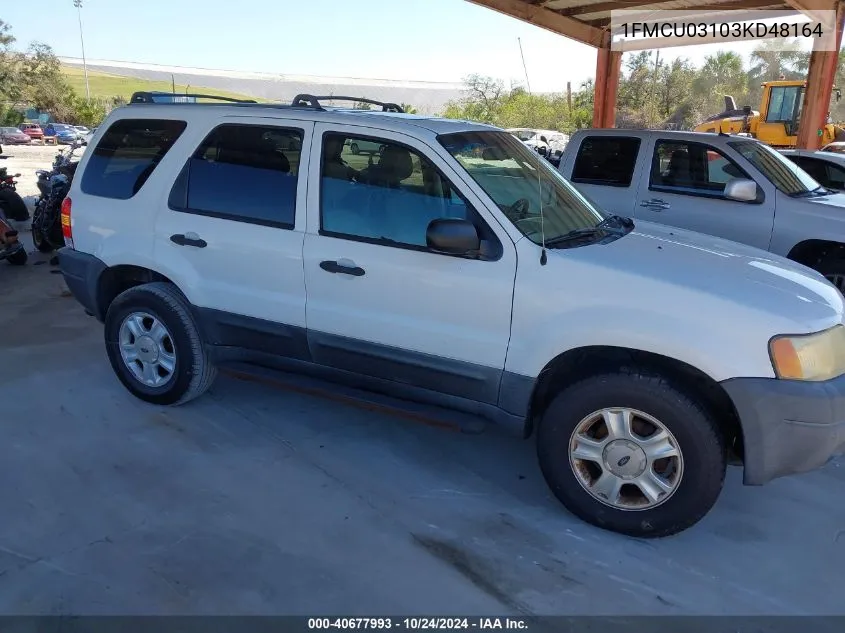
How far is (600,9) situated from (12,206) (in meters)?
9.77

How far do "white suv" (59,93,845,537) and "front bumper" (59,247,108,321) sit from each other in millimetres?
21

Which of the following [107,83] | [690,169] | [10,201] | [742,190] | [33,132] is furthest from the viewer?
[107,83]

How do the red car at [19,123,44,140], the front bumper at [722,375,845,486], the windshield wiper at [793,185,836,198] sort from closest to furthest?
the front bumper at [722,375,845,486] < the windshield wiper at [793,185,836,198] < the red car at [19,123,44,140]

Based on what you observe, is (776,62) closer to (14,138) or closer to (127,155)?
(14,138)

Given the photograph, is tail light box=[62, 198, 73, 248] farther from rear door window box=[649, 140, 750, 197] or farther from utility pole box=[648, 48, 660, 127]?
utility pole box=[648, 48, 660, 127]

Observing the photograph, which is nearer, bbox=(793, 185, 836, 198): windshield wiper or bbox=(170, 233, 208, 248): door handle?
bbox=(170, 233, 208, 248): door handle

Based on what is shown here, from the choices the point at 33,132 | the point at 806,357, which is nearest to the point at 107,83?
the point at 33,132

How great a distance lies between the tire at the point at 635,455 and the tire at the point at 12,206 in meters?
8.97

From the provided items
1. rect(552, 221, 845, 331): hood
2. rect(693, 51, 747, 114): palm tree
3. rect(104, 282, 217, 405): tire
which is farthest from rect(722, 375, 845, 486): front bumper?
rect(693, 51, 747, 114): palm tree

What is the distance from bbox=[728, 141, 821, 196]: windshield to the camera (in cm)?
600

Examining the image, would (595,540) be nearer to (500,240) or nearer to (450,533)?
(450,533)

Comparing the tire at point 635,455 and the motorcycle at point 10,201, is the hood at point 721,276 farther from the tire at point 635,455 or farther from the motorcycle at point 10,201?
the motorcycle at point 10,201

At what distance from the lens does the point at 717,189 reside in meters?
6.22

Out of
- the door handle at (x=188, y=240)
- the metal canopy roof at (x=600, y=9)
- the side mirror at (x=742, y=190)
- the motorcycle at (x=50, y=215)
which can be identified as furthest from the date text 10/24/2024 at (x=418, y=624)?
the metal canopy roof at (x=600, y=9)
